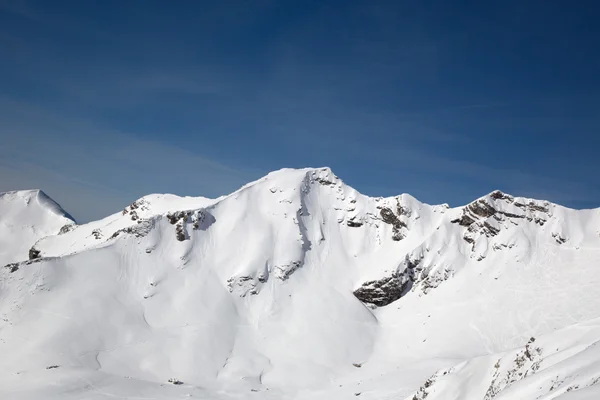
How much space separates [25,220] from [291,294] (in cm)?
9846

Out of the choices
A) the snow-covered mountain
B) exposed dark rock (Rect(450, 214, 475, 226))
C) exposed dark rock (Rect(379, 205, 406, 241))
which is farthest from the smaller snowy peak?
exposed dark rock (Rect(450, 214, 475, 226))

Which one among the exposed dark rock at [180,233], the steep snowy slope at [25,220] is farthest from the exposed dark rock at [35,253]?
the exposed dark rock at [180,233]

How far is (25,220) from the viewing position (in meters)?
133

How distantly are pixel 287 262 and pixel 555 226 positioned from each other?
49872mm

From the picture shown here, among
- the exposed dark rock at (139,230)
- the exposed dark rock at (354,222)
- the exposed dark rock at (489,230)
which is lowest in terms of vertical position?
the exposed dark rock at (489,230)

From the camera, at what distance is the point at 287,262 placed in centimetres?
8212

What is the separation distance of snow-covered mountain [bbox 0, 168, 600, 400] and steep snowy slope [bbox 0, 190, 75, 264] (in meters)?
28.4

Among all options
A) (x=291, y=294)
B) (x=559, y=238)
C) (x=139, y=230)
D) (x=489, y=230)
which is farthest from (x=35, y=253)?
(x=559, y=238)

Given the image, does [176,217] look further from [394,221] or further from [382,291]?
[394,221]

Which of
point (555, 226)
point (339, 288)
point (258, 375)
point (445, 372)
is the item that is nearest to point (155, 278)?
point (258, 375)

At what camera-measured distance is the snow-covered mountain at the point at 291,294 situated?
189 feet

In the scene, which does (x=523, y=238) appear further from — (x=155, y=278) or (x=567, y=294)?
(x=155, y=278)

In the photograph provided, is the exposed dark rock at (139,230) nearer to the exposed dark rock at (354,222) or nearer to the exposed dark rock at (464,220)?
the exposed dark rock at (354,222)

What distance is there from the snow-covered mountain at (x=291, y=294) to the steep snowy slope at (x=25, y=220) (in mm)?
28424
